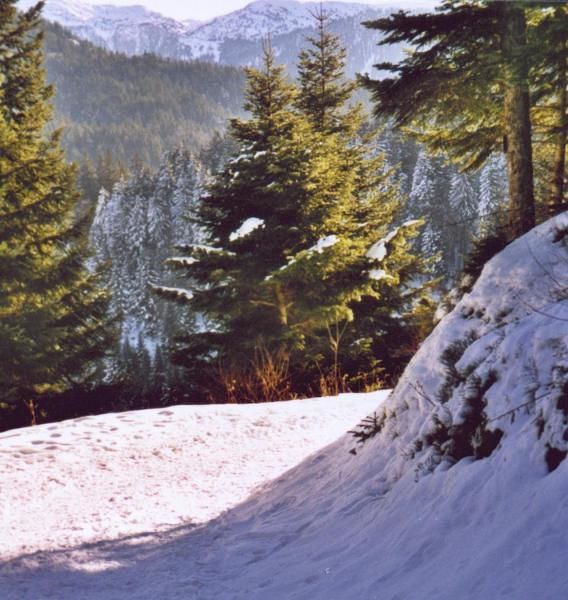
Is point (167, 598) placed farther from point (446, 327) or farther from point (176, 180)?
point (176, 180)

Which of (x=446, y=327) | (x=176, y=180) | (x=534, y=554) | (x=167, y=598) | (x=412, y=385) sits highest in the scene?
(x=176, y=180)

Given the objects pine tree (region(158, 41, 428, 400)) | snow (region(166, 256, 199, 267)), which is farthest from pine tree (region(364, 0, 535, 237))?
snow (region(166, 256, 199, 267))

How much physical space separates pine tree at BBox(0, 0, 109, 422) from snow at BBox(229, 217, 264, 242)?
502 cm

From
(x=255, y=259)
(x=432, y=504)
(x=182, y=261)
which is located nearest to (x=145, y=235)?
(x=182, y=261)

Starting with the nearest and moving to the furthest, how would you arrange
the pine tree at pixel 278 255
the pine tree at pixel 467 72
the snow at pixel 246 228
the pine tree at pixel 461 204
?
1. the pine tree at pixel 467 72
2. the snow at pixel 246 228
3. the pine tree at pixel 278 255
4. the pine tree at pixel 461 204

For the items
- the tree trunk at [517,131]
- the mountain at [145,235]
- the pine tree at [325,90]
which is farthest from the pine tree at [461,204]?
the tree trunk at [517,131]

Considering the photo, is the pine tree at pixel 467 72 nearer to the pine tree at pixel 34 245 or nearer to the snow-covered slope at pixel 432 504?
the snow-covered slope at pixel 432 504

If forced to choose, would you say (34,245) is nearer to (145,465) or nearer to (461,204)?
(145,465)

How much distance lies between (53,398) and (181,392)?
3194mm

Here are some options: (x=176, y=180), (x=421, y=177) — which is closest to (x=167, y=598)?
(x=421, y=177)

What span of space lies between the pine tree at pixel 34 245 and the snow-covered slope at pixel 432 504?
9358mm

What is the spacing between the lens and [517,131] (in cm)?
827

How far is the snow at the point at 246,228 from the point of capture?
13.2 m

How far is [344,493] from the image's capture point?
4.46 metres
